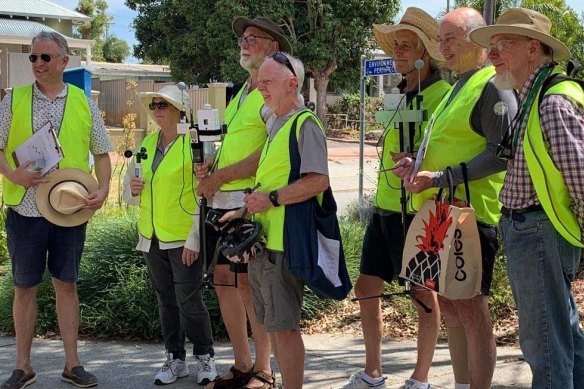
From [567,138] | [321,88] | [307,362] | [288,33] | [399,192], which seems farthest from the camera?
[321,88]

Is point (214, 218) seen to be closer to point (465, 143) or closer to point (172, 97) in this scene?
point (172, 97)

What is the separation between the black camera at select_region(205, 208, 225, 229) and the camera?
4162 millimetres

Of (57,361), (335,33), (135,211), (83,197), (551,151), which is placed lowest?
(57,361)

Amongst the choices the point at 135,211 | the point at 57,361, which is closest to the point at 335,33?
the point at 135,211

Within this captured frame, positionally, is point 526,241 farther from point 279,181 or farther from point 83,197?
point 83,197

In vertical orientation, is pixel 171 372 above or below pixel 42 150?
below

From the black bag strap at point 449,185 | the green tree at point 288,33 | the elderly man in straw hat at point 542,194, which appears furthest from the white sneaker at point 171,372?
the green tree at point 288,33

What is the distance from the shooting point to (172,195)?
473 centimetres

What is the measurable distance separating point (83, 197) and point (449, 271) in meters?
2.36

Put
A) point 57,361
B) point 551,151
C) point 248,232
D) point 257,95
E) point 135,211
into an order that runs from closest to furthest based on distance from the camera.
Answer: point 551,151 → point 248,232 → point 257,95 → point 57,361 → point 135,211

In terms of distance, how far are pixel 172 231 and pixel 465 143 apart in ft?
6.19

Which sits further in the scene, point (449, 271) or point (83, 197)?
point (83, 197)

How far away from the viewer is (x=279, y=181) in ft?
12.9

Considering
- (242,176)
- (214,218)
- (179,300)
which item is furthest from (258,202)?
(179,300)
